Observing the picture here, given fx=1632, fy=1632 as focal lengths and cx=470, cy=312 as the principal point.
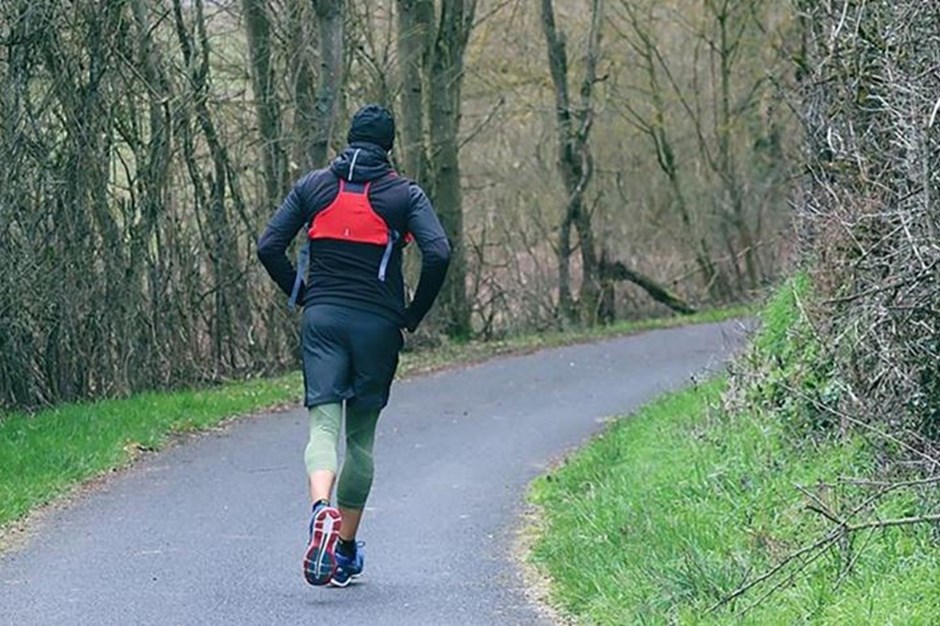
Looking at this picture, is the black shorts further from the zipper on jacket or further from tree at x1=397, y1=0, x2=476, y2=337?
tree at x1=397, y1=0, x2=476, y2=337

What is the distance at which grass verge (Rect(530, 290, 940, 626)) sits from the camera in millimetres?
6594

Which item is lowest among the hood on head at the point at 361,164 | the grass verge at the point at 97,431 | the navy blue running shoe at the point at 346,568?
the grass verge at the point at 97,431

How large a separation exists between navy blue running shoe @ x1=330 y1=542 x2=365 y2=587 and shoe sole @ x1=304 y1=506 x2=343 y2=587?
22 cm

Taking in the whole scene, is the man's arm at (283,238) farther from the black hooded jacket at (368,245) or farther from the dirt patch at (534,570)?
the dirt patch at (534,570)

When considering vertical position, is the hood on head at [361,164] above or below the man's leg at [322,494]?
above

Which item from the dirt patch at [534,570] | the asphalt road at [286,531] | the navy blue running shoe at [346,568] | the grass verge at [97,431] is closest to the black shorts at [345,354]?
the navy blue running shoe at [346,568]

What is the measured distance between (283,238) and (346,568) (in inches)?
63.5

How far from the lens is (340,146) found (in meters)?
20.5

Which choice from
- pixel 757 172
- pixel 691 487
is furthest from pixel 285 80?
pixel 757 172

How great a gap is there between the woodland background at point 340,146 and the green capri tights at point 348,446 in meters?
5.97

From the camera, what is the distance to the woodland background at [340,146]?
15211mm

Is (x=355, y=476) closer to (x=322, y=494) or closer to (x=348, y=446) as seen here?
(x=348, y=446)

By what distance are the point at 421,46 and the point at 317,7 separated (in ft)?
14.0

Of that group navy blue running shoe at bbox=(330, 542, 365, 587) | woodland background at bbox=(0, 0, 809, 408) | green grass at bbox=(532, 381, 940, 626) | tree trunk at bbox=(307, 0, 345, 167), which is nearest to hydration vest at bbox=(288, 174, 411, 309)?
navy blue running shoe at bbox=(330, 542, 365, 587)
